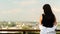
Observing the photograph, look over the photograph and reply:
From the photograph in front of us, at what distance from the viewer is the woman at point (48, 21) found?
166 inches

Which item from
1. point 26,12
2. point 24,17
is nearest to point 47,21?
point 24,17

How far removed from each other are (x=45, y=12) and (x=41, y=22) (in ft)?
0.86

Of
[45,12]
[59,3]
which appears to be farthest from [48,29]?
[59,3]

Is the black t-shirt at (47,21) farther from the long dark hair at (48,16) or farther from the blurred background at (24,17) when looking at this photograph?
the blurred background at (24,17)

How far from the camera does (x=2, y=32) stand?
5.04 meters

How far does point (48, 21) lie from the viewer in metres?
4.23

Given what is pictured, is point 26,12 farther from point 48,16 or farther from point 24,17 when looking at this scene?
point 48,16

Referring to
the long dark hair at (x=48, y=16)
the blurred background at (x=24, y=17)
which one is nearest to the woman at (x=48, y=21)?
the long dark hair at (x=48, y=16)

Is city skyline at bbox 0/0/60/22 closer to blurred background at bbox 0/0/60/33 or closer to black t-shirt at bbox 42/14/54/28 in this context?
blurred background at bbox 0/0/60/33

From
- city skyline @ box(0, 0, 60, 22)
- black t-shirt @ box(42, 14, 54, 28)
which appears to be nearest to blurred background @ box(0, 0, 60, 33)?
city skyline @ box(0, 0, 60, 22)

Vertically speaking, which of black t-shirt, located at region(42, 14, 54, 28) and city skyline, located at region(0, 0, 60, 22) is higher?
city skyline, located at region(0, 0, 60, 22)

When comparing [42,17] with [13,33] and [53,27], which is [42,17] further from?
[13,33]

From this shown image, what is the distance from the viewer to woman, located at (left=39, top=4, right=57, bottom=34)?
166 inches

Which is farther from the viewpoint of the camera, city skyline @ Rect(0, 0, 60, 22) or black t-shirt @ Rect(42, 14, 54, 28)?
city skyline @ Rect(0, 0, 60, 22)
